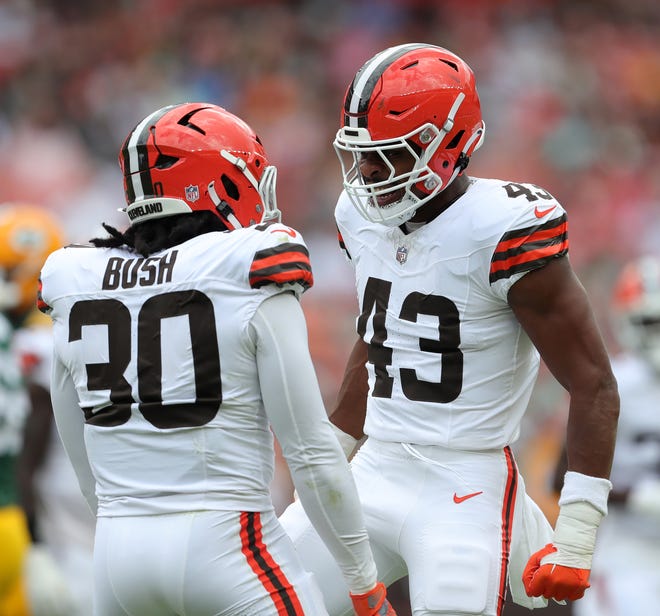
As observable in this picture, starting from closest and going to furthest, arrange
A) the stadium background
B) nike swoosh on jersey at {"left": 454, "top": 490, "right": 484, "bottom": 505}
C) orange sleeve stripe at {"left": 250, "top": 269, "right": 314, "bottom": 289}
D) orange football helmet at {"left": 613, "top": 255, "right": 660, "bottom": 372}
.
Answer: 1. orange sleeve stripe at {"left": 250, "top": 269, "right": 314, "bottom": 289}
2. nike swoosh on jersey at {"left": 454, "top": 490, "right": 484, "bottom": 505}
3. orange football helmet at {"left": 613, "top": 255, "right": 660, "bottom": 372}
4. the stadium background

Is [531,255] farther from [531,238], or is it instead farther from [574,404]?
[574,404]

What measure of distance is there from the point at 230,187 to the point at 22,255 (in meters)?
3.18

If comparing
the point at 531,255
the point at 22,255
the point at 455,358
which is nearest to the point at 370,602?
the point at 455,358

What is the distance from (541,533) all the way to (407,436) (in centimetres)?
42

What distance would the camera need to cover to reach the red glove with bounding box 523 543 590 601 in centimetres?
269

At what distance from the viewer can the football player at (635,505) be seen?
16.1 feet

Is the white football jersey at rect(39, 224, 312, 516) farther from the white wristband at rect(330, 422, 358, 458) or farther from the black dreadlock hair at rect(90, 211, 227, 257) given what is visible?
the white wristband at rect(330, 422, 358, 458)

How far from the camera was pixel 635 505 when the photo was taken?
4.86m

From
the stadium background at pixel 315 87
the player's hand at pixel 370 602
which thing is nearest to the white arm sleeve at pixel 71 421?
the player's hand at pixel 370 602

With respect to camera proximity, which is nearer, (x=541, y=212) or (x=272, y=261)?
(x=272, y=261)

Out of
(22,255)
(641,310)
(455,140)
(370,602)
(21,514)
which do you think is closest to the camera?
(370,602)

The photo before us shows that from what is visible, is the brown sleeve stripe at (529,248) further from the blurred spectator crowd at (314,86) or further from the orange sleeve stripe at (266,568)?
the blurred spectator crowd at (314,86)

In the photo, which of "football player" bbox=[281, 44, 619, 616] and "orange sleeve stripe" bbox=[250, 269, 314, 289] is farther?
"football player" bbox=[281, 44, 619, 616]

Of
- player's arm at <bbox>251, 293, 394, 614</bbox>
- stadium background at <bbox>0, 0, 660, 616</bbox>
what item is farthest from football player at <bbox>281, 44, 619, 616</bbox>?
stadium background at <bbox>0, 0, 660, 616</bbox>
